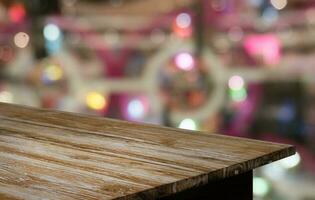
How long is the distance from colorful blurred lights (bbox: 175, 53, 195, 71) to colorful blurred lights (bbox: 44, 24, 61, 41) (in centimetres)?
56

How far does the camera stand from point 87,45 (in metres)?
2.99

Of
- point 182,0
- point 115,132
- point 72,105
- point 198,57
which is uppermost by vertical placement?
point 182,0

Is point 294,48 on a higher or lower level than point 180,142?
higher

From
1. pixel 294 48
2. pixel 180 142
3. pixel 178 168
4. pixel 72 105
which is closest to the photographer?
pixel 178 168

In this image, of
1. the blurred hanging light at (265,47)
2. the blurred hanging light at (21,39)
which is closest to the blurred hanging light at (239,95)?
the blurred hanging light at (265,47)

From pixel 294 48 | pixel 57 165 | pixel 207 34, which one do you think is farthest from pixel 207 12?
pixel 57 165

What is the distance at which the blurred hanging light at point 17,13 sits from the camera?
3.02 m

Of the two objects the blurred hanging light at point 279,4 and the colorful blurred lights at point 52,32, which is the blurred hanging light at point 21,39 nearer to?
the colorful blurred lights at point 52,32

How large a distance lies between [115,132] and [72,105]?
1.99 meters

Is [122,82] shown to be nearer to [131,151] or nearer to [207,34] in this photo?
[207,34]

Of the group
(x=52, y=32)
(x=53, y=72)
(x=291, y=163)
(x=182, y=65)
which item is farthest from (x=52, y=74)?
(x=291, y=163)

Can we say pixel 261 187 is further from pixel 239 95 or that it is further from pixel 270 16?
pixel 270 16

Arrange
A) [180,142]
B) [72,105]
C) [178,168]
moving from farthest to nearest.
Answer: [72,105]
[180,142]
[178,168]

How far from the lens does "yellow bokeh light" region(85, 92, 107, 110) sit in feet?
9.64
